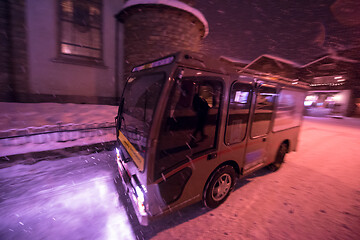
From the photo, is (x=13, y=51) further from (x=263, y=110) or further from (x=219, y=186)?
(x=263, y=110)

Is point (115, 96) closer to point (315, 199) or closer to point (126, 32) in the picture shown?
point (126, 32)

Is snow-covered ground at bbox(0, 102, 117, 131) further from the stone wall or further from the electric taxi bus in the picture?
the electric taxi bus

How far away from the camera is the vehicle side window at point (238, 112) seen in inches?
97.7

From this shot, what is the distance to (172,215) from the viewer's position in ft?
8.13

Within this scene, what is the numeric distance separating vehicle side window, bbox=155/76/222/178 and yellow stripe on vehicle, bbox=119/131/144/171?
210 millimetres

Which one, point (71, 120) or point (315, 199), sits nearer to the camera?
point (315, 199)

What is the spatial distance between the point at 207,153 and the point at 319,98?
2478 centimetres

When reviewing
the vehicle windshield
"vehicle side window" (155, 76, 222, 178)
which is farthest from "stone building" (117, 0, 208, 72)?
"vehicle side window" (155, 76, 222, 178)

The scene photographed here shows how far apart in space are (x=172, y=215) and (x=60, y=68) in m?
8.95

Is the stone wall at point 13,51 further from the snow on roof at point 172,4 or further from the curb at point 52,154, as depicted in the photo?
the curb at point 52,154

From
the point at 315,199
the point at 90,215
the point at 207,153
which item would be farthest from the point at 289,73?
the point at 90,215

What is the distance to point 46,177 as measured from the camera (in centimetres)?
323

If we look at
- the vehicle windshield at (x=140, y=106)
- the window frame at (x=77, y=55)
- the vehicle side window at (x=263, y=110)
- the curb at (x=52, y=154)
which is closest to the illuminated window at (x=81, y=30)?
the window frame at (x=77, y=55)

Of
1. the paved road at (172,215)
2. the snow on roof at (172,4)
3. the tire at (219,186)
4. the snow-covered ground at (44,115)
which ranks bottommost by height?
the paved road at (172,215)
